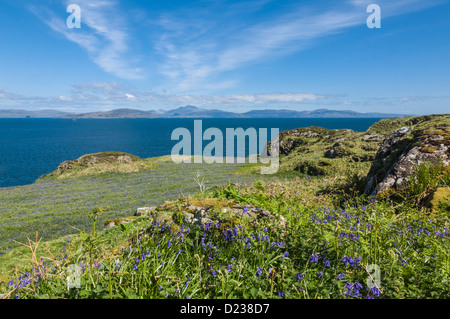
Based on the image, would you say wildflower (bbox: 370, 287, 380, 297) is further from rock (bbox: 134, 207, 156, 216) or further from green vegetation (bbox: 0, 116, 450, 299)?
rock (bbox: 134, 207, 156, 216)

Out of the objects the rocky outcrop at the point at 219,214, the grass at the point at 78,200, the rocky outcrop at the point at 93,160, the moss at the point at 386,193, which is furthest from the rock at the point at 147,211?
the rocky outcrop at the point at 93,160

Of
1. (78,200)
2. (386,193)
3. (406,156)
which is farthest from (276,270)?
(78,200)

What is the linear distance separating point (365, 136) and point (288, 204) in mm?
28268

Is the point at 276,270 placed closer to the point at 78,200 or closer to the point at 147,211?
the point at 147,211

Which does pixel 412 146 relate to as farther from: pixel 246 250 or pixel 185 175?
pixel 185 175

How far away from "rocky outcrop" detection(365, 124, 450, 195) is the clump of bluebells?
463 cm

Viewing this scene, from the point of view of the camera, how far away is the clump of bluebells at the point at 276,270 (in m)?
3.09

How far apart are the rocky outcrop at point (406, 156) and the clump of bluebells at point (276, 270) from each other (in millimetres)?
4629

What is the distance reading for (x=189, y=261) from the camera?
4.07m

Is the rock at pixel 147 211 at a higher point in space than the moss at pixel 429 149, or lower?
lower

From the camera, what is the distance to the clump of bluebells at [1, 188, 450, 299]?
10.2 ft

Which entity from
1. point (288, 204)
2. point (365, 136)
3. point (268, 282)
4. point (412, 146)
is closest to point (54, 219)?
point (288, 204)

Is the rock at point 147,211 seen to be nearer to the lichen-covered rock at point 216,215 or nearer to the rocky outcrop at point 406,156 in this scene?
the lichen-covered rock at point 216,215

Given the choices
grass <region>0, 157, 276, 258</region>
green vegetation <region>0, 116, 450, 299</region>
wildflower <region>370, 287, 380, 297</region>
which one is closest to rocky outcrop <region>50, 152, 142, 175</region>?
grass <region>0, 157, 276, 258</region>
